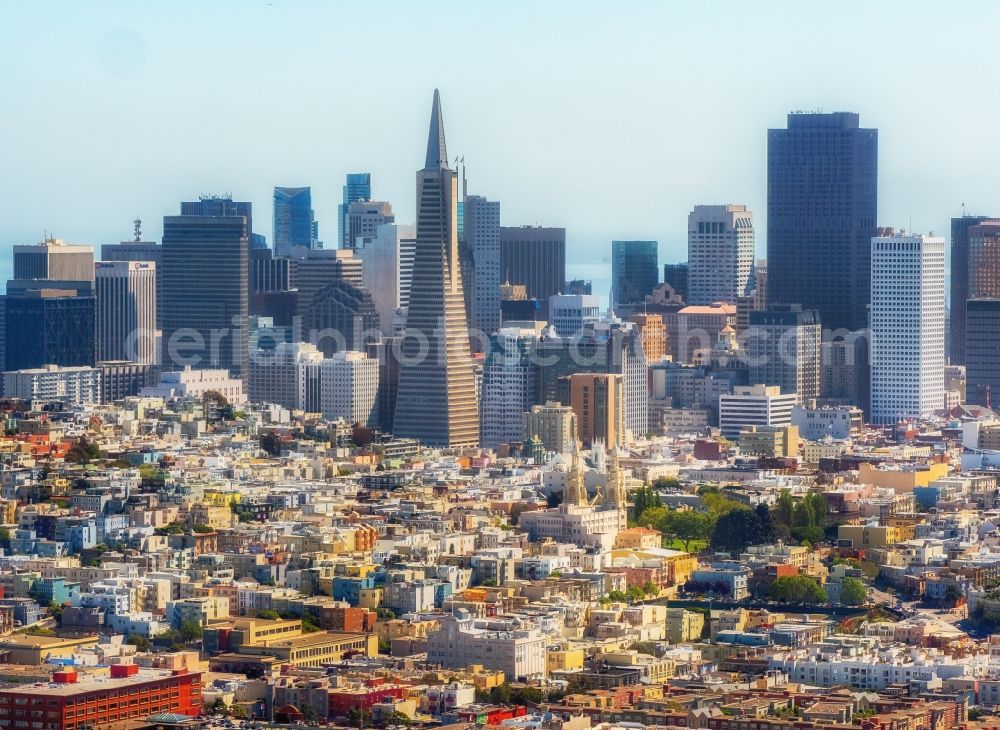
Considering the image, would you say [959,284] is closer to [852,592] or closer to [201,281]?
[201,281]

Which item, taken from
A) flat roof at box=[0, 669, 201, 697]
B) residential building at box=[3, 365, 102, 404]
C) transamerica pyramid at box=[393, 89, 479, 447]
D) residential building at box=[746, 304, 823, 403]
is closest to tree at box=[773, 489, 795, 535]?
transamerica pyramid at box=[393, 89, 479, 447]

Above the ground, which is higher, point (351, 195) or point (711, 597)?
point (351, 195)

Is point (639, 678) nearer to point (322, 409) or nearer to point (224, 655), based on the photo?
point (224, 655)

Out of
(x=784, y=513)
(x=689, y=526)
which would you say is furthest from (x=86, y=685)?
(x=784, y=513)

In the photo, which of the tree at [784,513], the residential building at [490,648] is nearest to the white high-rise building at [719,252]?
the tree at [784,513]

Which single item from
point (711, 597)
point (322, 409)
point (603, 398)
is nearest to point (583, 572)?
point (711, 597)

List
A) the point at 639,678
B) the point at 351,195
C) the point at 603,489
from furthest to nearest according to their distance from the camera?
the point at 351,195, the point at 603,489, the point at 639,678
